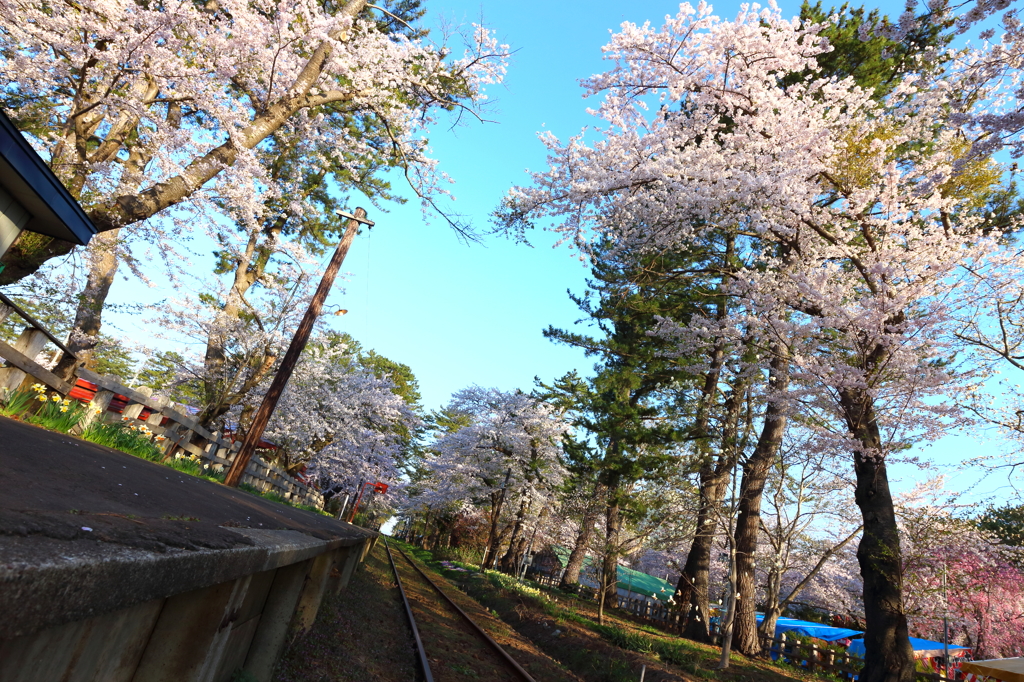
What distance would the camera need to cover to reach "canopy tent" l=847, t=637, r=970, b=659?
773 inches

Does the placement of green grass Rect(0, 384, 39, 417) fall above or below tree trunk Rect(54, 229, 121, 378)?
below

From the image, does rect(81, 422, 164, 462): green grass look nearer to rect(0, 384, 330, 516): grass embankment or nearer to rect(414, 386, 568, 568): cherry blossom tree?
rect(0, 384, 330, 516): grass embankment

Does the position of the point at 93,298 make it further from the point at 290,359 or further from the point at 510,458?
the point at 510,458

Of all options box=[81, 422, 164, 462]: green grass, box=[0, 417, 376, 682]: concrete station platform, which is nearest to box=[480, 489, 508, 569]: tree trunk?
box=[81, 422, 164, 462]: green grass

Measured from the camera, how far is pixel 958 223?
39.3 ft

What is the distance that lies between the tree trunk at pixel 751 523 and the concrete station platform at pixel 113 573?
1389 cm

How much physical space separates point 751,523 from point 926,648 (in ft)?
45.5

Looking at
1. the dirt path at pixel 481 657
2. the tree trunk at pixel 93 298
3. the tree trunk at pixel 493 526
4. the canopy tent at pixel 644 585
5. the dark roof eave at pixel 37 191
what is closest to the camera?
the dark roof eave at pixel 37 191

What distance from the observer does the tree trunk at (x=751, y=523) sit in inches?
580

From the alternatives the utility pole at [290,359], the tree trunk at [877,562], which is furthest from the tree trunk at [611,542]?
the utility pole at [290,359]

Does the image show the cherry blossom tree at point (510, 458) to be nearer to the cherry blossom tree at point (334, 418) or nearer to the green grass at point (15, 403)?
the cherry blossom tree at point (334, 418)

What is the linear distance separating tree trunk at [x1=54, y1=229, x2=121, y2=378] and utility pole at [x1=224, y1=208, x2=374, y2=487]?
17.1 ft

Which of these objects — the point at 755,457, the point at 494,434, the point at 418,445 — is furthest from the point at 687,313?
the point at 418,445

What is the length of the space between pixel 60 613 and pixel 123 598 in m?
0.31
